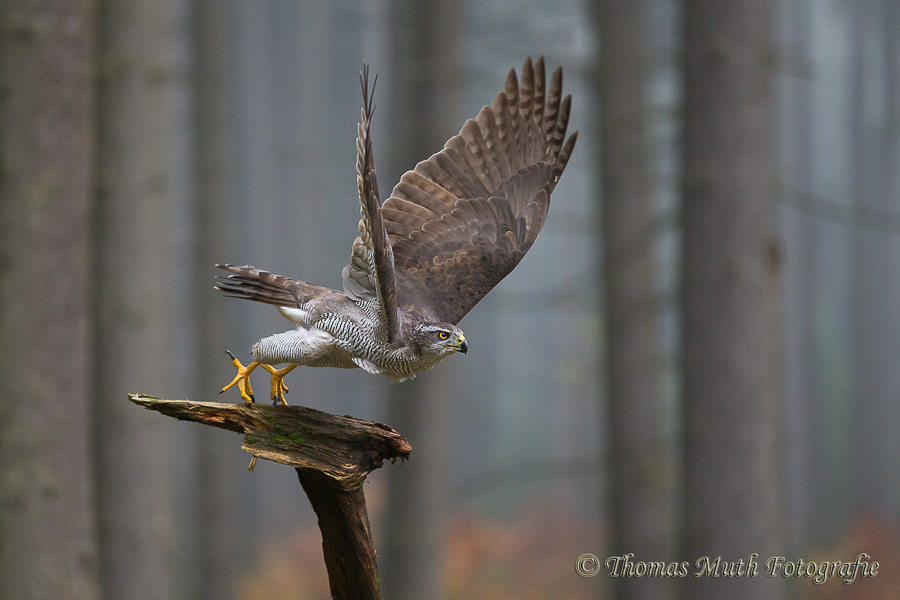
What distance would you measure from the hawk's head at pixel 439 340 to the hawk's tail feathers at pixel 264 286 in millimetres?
595

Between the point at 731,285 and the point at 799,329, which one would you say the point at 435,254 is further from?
the point at 799,329

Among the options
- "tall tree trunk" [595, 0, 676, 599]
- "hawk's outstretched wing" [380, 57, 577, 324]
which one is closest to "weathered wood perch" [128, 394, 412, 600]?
"hawk's outstretched wing" [380, 57, 577, 324]

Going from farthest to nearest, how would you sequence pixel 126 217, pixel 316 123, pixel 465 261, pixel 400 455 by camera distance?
pixel 316 123, pixel 126 217, pixel 465 261, pixel 400 455

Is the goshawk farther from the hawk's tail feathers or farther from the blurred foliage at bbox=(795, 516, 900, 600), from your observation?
the blurred foliage at bbox=(795, 516, 900, 600)

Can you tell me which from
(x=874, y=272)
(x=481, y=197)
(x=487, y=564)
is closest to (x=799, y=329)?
(x=874, y=272)

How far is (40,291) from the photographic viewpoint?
167 inches

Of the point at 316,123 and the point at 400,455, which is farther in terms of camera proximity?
the point at 316,123

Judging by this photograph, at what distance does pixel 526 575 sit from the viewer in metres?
13.5

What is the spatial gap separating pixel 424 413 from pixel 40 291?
369 cm

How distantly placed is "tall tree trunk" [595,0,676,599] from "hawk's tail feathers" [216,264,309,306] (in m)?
4.21

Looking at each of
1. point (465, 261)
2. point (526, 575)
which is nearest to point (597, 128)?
point (465, 261)

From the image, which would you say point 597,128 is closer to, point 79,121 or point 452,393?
point 452,393

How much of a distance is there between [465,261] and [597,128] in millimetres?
4167

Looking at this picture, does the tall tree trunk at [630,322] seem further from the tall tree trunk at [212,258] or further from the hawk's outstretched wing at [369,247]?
the tall tree trunk at [212,258]
